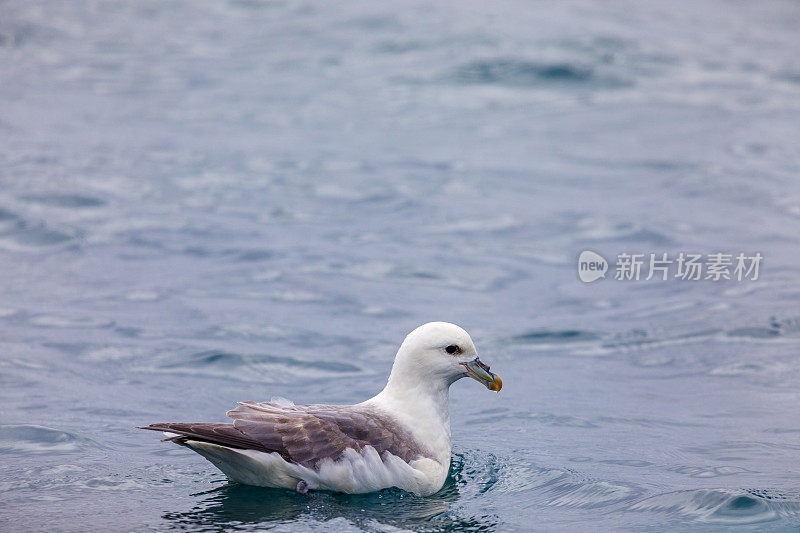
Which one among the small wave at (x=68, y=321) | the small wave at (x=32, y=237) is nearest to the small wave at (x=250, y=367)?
the small wave at (x=68, y=321)

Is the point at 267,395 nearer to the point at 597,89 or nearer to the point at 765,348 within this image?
the point at 765,348

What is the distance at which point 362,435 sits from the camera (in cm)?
709

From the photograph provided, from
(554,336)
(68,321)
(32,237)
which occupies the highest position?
(554,336)

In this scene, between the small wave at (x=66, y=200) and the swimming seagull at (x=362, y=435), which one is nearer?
the swimming seagull at (x=362, y=435)

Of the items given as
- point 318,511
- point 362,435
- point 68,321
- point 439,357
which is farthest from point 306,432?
point 68,321

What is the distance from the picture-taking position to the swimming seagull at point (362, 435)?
6.88 m

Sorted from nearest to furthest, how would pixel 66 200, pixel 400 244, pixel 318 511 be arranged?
pixel 318 511
pixel 400 244
pixel 66 200

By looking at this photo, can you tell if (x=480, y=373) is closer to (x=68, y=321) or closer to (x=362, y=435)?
(x=362, y=435)

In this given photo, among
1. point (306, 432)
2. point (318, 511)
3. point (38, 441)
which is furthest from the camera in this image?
point (38, 441)

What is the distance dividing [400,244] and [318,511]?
8.12 metres

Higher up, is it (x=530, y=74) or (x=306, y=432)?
(x=530, y=74)

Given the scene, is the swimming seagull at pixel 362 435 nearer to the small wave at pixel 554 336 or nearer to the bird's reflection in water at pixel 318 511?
the bird's reflection in water at pixel 318 511

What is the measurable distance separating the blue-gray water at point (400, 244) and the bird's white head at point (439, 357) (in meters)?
0.82

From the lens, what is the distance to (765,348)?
11.0 m
